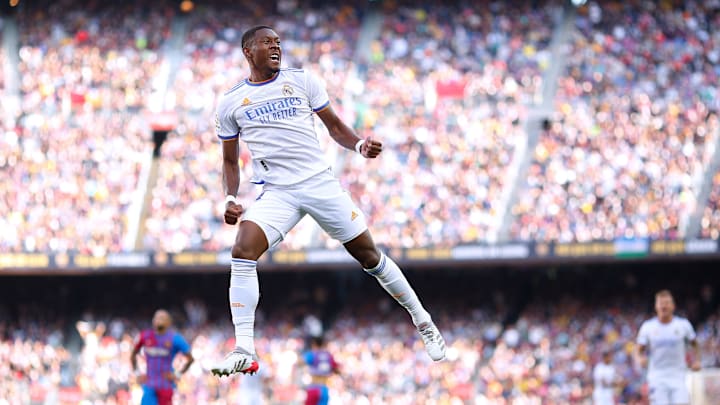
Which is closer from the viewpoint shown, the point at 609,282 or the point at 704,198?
the point at 704,198

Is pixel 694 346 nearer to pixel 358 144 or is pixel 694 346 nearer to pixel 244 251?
pixel 358 144

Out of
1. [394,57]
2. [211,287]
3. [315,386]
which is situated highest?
[394,57]

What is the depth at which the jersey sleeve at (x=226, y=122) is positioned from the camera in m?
7.93

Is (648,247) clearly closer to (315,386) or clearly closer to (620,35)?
(620,35)

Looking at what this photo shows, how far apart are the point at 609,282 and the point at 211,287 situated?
29.9 feet

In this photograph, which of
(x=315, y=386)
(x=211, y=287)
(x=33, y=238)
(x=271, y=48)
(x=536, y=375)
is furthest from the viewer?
(x=211, y=287)

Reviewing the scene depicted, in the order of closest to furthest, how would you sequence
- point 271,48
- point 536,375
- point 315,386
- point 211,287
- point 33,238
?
1. point 271,48
2. point 315,386
3. point 536,375
4. point 33,238
5. point 211,287

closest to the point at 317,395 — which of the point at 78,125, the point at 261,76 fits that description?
the point at 261,76

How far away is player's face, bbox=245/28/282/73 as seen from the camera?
770 cm

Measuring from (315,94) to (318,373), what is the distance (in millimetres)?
7628

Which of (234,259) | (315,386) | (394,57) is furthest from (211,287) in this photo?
(234,259)

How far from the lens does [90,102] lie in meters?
26.7

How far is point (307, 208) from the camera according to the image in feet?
26.3

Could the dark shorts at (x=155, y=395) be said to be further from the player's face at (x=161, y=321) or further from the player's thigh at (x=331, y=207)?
the player's thigh at (x=331, y=207)
